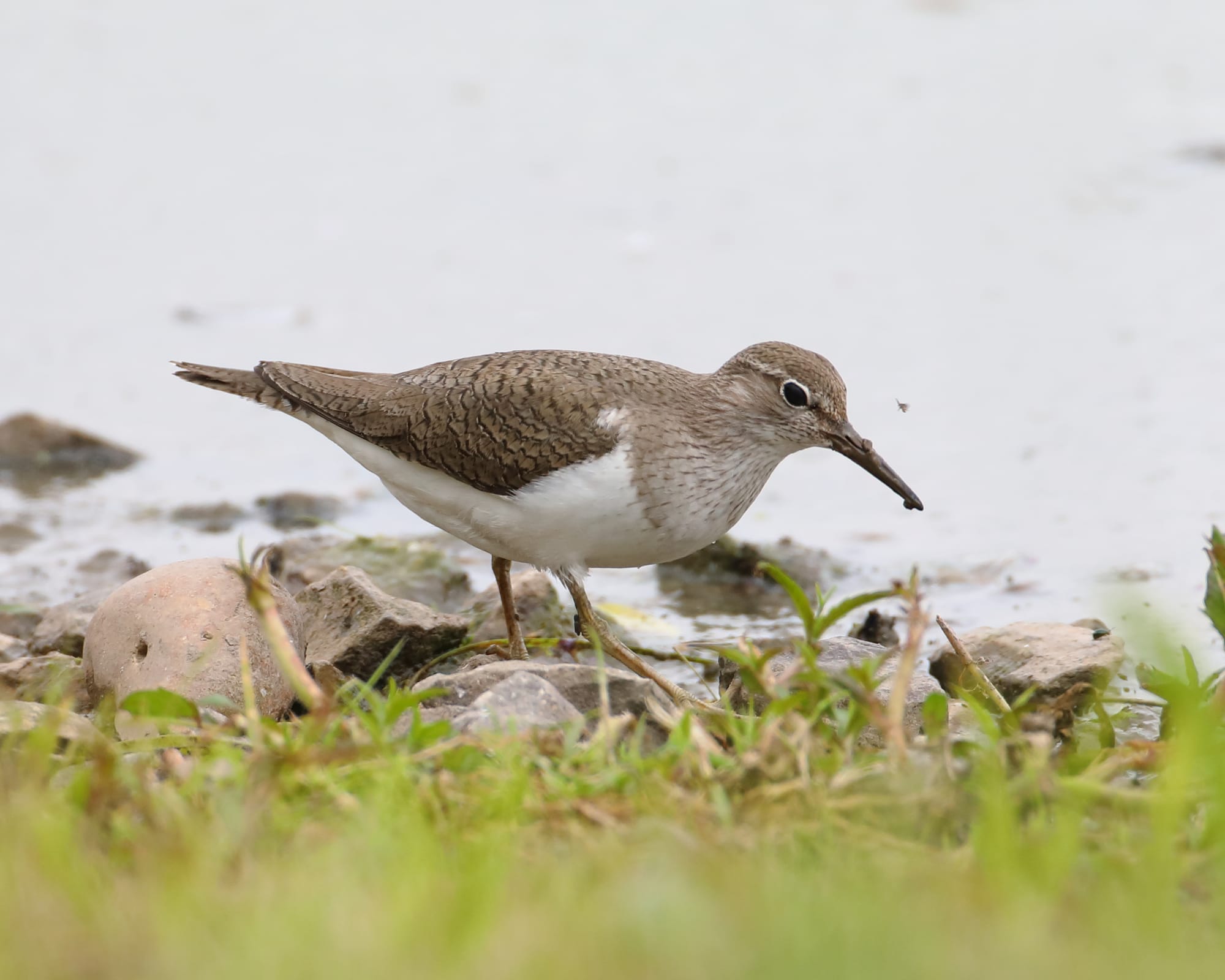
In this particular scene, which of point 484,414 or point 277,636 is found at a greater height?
point 484,414

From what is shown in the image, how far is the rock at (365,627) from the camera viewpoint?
5.84 metres

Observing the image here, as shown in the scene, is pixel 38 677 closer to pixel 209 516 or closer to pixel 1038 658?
pixel 209 516

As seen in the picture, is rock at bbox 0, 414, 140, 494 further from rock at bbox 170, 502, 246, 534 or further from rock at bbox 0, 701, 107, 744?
rock at bbox 0, 701, 107, 744

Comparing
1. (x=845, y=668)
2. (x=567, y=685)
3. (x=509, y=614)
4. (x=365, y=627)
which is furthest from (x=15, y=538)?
(x=845, y=668)

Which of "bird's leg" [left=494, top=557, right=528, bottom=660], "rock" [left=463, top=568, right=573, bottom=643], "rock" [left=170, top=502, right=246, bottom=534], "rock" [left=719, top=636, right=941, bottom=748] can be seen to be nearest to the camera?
"rock" [left=719, top=636, right=941, bottom=748]

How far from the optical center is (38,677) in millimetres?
5715

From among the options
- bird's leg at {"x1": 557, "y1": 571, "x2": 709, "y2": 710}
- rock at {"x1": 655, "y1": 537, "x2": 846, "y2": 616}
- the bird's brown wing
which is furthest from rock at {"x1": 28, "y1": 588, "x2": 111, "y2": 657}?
rock at {"x1": 655, "y1": 537, "x2": 846, "y2": 616}

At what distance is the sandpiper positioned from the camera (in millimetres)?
5535

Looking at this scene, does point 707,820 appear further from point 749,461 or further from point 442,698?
point 749,461

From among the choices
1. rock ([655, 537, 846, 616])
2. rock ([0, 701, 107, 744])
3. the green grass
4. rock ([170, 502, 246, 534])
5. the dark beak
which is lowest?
the green grass

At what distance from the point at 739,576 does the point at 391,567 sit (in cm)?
173

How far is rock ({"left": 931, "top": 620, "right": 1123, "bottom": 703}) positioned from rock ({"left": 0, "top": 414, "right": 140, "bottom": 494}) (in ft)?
17.0

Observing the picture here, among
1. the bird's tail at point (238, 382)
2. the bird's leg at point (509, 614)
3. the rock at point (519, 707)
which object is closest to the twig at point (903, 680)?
the rock at point (519, 707)

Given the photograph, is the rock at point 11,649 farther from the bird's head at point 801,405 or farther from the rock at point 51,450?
the bird's head at point 801,405
